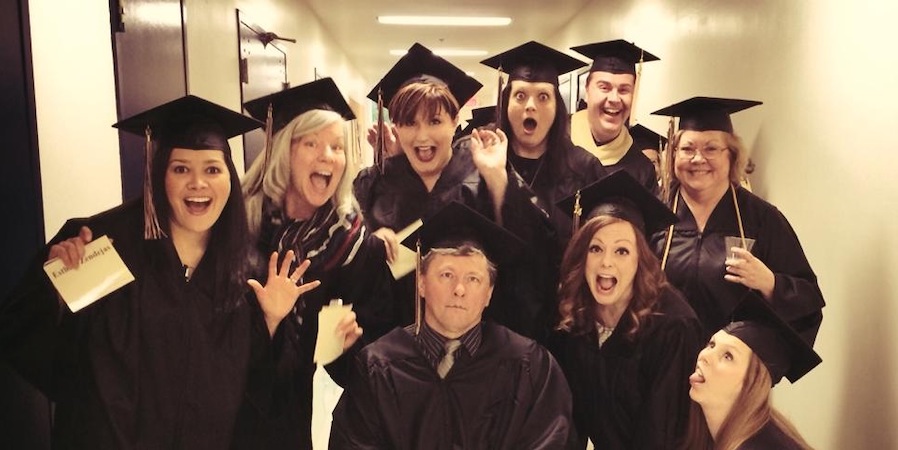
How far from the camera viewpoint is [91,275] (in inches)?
74.4

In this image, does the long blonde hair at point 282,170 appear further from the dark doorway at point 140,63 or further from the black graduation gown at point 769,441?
the black graduation gown at point 769,441

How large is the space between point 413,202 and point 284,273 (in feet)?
2.54

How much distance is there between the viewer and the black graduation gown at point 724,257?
275 cm

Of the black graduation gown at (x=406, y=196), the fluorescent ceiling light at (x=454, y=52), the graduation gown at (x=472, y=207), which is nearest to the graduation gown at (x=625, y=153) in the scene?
the graduation gown at (x=472, y=207)

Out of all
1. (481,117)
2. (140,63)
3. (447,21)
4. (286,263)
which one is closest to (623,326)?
(286,263)

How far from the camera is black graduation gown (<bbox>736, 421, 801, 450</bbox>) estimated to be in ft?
6.34

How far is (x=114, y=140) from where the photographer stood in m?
3.31

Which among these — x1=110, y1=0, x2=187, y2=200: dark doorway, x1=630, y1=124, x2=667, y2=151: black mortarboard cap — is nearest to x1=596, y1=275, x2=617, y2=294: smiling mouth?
x1=630, y1=124, x2=667, y2=151: black mortarboard cap

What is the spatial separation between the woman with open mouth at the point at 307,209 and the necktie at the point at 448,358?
34cm

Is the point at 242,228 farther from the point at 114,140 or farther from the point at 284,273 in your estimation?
the point at 114,140

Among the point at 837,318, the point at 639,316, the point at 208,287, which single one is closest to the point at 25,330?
the point at 208,287

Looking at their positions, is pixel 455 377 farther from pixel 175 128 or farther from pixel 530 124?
pixel 530 124

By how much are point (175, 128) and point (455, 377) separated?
3.65 ft

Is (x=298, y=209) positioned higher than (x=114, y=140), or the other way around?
(x=114, y=140)
